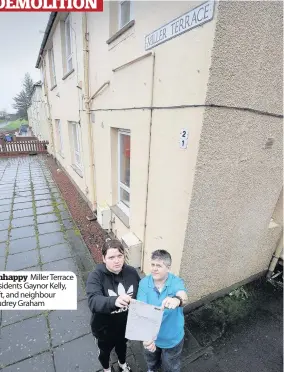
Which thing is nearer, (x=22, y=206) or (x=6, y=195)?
(x=22, y=206)

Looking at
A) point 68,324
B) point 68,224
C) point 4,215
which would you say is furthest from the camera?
point 4,215

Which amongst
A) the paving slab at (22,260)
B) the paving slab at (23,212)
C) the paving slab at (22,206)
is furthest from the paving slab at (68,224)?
the paving slab at (22,206)

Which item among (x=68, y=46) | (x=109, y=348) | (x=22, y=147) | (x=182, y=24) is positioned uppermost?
(x=68, y=46)

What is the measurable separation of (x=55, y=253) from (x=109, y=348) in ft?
8.64

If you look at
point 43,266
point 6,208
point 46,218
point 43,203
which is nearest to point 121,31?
point 43,266

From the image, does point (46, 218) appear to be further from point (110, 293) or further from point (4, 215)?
point (110, 293)

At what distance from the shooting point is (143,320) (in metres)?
1.54

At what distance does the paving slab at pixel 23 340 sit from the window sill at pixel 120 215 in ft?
6.37

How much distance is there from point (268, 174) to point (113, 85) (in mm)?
2931

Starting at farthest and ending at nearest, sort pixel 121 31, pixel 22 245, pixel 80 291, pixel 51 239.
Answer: pixel 51 239
pixel 22 245
pixel 80 291
pixel 121 31

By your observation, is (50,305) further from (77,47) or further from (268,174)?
(77,47)

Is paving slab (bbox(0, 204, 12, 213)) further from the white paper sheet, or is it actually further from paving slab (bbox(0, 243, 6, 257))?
the white paper sheet

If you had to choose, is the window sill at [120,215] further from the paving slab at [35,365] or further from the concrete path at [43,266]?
the paving slab at [35,365]

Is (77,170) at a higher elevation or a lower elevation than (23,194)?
higher
